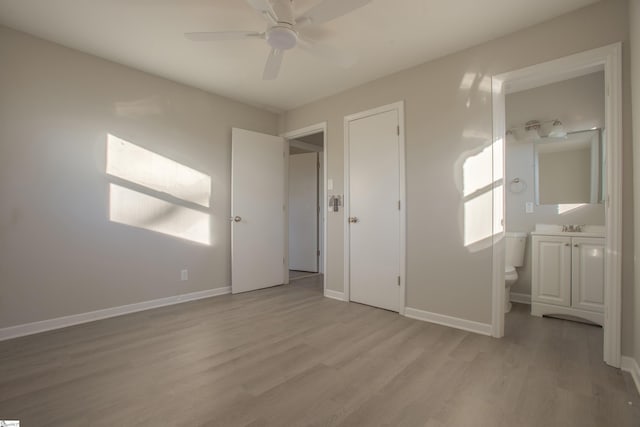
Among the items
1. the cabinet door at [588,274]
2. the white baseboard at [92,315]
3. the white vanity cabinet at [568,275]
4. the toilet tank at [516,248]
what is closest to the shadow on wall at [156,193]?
the white baseboard at [92,315]

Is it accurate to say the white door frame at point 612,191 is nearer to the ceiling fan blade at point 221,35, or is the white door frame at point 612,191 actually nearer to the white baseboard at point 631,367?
the white baseboard at point 631,367

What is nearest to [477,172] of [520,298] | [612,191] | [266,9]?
[612,191]

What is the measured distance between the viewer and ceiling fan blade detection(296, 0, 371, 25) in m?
1.66

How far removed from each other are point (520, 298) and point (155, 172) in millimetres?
4404

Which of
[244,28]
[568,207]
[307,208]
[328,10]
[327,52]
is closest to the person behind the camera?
[328,10]

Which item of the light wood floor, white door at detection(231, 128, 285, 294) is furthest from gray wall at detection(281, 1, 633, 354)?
white door at detection(231, 128, 285, 294)

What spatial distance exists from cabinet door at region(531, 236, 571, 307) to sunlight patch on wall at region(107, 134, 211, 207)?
3765 mm

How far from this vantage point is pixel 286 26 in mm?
1961

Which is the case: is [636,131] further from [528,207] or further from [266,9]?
[266,9]

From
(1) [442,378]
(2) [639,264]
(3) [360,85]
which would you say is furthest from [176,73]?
(2) [639,264]

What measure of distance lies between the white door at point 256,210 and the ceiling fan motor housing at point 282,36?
1915 millimetres

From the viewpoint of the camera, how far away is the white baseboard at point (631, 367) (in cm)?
173

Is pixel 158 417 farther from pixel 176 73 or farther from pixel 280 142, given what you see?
pixel 280 142

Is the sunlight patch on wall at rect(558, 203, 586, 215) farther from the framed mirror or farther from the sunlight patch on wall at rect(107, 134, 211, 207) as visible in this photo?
the sunlight patch on wall at rect(107, 134, 211, 207)
